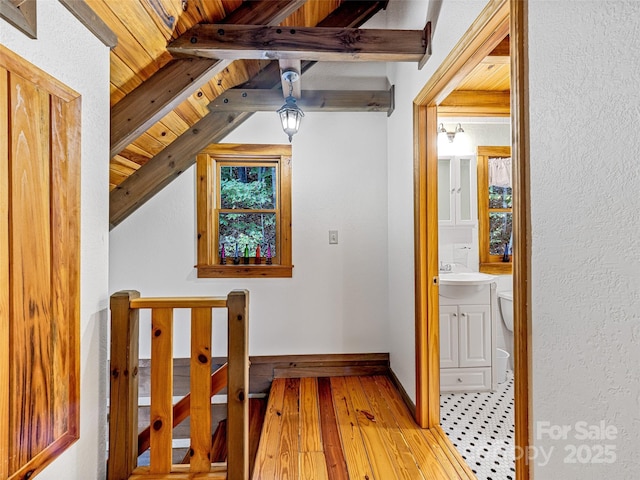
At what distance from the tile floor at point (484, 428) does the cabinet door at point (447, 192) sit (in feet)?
4.61

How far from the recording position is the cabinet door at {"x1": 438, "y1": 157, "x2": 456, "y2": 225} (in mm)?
2830

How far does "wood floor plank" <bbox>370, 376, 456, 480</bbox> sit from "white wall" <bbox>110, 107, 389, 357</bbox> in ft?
1.43

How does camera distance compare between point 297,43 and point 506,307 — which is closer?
point 297,43

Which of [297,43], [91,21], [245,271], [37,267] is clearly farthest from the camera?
[245,271]

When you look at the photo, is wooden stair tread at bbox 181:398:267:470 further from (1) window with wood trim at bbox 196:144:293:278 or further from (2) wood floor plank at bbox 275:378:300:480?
(1) window with wood trim at bbox 196:144:293:278

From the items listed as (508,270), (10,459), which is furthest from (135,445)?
(508,270)

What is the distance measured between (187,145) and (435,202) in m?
1.96

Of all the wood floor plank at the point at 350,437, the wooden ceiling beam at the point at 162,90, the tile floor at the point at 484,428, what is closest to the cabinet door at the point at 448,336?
the tile floor at the point at 484,428

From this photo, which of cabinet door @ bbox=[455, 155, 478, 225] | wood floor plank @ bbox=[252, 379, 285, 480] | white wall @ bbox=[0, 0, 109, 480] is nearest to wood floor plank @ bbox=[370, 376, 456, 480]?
wood floor plank @ bbox=[252, 379, 285, 480]

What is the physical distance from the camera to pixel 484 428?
6.37ft

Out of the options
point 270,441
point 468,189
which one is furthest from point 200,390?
point 468,189

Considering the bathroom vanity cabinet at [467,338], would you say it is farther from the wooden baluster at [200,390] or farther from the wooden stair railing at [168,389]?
the wooden baluster at [200,390]

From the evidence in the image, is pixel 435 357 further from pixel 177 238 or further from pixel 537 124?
pixel 177 238

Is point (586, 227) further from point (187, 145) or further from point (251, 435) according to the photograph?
point (187, 145)
